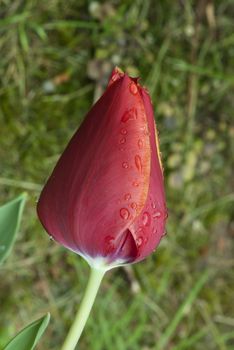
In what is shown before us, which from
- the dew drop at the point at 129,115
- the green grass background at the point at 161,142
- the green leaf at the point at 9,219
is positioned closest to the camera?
the dew drop at the point at 129,115

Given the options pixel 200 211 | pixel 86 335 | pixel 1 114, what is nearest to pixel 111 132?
pixel 1 114

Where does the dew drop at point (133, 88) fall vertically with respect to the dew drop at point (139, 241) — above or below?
above

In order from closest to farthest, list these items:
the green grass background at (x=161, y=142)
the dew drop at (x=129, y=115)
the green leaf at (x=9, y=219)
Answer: the dew drop at (x=129, y=115) → the green leaf at (x=9, y=219) → the green grass background at (x=161, y=142)

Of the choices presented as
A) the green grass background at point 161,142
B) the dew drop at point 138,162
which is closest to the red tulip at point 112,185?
the dew drop at point 138,162

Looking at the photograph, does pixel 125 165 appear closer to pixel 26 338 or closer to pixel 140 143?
pixel 140 143

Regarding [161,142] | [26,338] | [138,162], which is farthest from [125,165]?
[161,142]

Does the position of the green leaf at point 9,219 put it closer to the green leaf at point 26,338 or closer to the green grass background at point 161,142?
the green leaf at point 26,338

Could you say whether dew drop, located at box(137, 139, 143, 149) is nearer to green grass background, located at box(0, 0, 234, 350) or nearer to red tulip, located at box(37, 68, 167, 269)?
red tulip, located at box(37, 68, 167, 269)

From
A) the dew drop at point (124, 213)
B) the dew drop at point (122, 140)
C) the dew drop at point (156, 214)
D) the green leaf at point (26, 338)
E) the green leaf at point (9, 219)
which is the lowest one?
the green leaf at point (26, 338)
